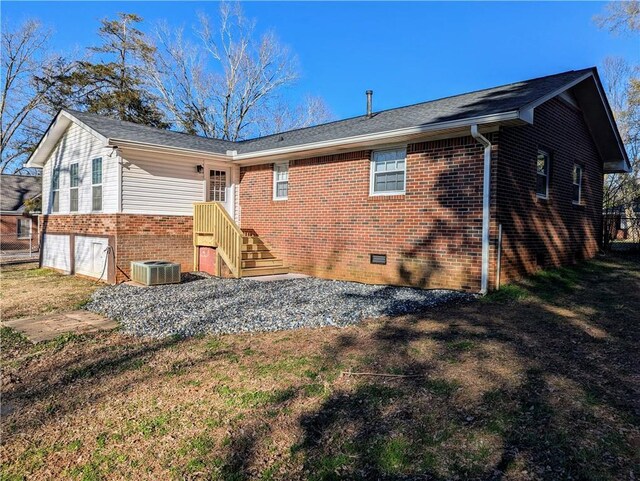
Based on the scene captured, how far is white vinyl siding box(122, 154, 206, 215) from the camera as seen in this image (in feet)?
34.4

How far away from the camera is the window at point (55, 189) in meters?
13.3

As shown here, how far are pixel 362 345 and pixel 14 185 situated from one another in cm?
3252

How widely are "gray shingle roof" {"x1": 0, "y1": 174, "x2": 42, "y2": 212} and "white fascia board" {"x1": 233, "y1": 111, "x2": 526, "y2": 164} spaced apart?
22954 millimetres

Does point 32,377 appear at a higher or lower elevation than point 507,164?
lower

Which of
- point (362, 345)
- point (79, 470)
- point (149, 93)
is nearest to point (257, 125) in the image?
point (149, 93)

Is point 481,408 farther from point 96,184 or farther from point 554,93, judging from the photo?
point 96,184

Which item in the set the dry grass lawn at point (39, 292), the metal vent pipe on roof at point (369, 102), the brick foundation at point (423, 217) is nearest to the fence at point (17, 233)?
the dry grass lawn at point (39, 292)

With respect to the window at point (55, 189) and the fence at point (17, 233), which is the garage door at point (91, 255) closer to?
the window at point (55, 189)

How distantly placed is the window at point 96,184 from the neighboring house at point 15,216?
59.7ft

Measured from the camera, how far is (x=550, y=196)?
Answer: 991 centimetres

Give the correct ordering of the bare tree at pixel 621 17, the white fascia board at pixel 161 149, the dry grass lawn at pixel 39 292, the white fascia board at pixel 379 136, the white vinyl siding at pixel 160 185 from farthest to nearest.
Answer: the bare tree at pixel 621 17 < the white vinyl siding at pixel 160 185 < the white fascia board at pixel 161 149 < the dry grass lawn at pixel 39 292 < the white fascia board at pixel 379 136

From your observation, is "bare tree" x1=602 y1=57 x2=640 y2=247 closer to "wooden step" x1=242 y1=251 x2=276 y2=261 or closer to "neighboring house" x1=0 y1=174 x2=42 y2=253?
"wooden step" x1=242 y1=251 x2=276 y2=261

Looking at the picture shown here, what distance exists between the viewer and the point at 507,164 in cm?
813

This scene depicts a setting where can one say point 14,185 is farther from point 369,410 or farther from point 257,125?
point 369,410
